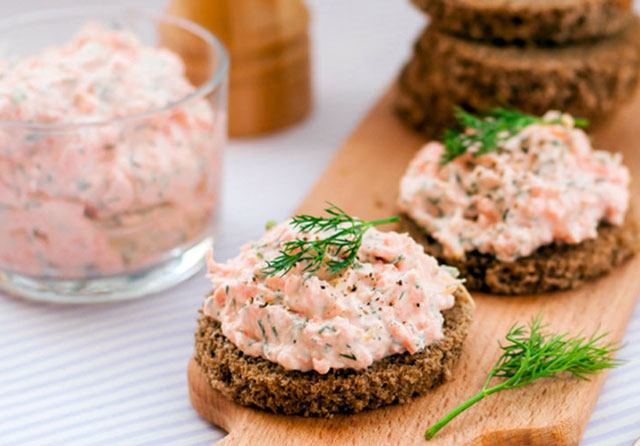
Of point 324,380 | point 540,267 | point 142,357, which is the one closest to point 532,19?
point 540,267

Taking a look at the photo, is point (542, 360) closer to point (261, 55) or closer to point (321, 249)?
point (321, 249)

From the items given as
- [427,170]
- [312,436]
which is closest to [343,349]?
[312,436]

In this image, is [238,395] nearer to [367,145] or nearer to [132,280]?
[132,280]

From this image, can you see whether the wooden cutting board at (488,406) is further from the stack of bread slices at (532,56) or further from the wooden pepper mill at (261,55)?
the wooden pepper mill at (261,55)

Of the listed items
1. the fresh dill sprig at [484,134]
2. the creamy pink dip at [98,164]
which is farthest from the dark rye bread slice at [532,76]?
the creamy pink dip at [98,164]

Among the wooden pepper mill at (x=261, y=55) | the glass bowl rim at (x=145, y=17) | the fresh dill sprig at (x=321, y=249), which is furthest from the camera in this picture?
the wooden pepper mill at (x=261, y=55)

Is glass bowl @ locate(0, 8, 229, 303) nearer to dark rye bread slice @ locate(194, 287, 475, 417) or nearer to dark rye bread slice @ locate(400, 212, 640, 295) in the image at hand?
dark rye bread slice @ locate(194, 287, 475, 417)
